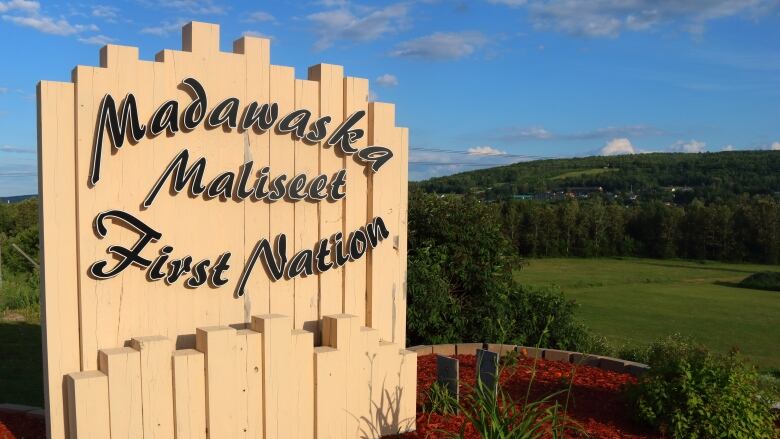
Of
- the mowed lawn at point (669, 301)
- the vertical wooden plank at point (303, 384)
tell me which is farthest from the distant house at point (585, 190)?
the vertical wooden plank at point (303, 384)

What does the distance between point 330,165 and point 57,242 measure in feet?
6.67

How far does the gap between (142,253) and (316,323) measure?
4.76 ft

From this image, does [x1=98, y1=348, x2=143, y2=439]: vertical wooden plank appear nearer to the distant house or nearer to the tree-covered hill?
the tree-covered hill

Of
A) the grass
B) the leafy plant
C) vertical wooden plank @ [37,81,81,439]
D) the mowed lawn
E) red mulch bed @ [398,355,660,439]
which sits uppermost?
vertical wooden plank @ [37,81,81,439]

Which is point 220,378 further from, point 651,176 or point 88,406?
point 651,176

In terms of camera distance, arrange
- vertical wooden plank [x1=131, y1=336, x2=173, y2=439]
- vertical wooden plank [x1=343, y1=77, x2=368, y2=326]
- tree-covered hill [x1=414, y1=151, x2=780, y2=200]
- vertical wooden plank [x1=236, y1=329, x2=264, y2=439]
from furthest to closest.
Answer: tree-covered hill [x1=414, y1=151, x2=780, y2=200]
vertical wooden plank [x1=343, y1=77, x2=368, y2=326]
vertical wooden plank [x1=236, y1=329, x2=264, y2=439]
vertical wooden plank [x1=131, y1=336, x2=173, y2=439]

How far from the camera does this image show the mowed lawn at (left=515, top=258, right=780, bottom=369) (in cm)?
1825

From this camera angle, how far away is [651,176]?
205 ft

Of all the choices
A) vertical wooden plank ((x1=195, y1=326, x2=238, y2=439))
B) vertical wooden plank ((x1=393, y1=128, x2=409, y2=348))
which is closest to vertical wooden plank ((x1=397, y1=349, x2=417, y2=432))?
vertical wooden plank ((x1=393, y1=128, x2=409, y2=348))

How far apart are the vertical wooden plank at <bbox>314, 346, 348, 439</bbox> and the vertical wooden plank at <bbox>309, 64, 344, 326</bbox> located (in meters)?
0.46

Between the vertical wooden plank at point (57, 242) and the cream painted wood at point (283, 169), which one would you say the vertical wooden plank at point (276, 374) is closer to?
the cream painted wood at point (283, 169)

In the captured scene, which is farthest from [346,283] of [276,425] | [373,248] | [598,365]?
[598,365]

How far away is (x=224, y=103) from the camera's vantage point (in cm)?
461

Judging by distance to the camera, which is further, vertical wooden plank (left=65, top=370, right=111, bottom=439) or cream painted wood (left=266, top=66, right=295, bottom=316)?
cream painted wood (left=266, top=66, right=295, bottom=316)
